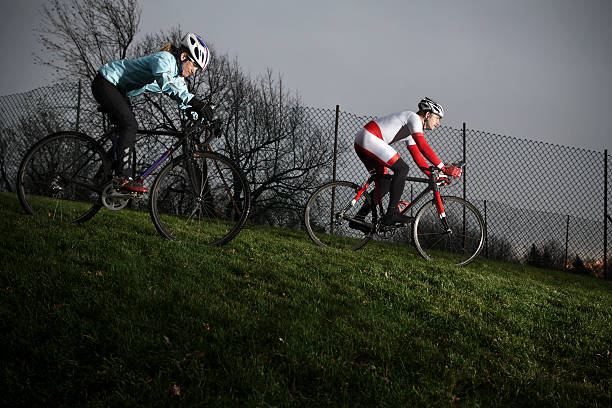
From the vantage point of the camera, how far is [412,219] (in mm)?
5441

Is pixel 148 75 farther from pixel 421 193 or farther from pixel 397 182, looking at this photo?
pixel 421 193

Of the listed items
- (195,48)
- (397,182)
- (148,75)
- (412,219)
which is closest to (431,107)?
(397,182)

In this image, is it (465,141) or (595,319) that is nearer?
(595,319)

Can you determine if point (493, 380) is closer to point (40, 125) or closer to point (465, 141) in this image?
point (465, 141)

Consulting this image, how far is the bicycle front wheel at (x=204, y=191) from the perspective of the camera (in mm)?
4375

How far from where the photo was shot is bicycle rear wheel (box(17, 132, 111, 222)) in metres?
4.59

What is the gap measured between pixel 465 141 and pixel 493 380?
6788mm

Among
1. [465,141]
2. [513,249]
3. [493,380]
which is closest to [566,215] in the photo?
[513,249]

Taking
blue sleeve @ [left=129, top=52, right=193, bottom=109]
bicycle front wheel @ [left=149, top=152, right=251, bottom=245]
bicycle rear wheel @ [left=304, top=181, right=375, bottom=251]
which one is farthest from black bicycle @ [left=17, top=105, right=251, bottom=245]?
bicycle rear wheel @ [left=304, top=181, right=375, bottom=251]

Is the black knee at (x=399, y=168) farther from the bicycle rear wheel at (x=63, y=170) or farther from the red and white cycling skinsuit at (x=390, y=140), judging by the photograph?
the bicycle rear wheel at (x=63, y=170)

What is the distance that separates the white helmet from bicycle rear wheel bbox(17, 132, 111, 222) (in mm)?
1440

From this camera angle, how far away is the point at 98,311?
8.47 feet

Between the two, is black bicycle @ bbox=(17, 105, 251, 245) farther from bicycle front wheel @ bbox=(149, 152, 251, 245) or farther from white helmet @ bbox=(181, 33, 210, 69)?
white helmet @ bbox=(181, 33, 210, 69)

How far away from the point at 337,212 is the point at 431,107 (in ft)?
6.04
